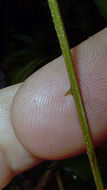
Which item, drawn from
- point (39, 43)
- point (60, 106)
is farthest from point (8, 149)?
point (39, 43)

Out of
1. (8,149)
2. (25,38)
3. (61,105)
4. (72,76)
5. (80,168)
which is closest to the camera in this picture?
(72,76)

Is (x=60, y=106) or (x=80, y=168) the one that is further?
(x=80, y=168)

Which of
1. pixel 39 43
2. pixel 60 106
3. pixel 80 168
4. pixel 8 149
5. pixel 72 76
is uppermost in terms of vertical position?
pixel 72 76

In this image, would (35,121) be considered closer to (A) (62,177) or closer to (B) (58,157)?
(B) (58,157)

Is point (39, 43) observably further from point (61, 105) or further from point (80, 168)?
point (61, 105)

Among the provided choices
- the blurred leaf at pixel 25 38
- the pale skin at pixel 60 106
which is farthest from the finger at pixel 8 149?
the blurred leaf at pixel 25 38

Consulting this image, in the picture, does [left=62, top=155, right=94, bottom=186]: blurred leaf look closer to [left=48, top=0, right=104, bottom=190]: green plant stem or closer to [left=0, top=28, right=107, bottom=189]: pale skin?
[left=0, top=28, right=107, bottom=189]: pale skin

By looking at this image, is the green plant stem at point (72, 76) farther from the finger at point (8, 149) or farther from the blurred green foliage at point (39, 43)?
the blurred green foliage at point (39, 43)
